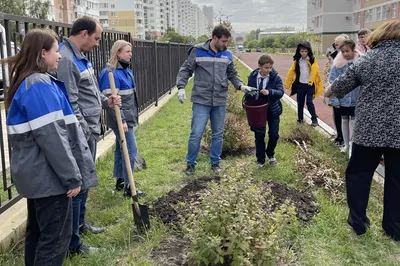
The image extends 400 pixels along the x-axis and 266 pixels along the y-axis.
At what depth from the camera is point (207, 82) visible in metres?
5.61

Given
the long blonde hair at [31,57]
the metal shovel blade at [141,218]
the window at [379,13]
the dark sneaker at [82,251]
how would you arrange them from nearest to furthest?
the long blonde hair at [31,57] < the dark sneaker at [82,251] < the metal shovel blade at [141,218] < the window at [379,13]

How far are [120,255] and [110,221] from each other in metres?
0.80

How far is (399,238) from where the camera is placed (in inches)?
151

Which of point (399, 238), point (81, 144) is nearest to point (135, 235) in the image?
point (81, 144)

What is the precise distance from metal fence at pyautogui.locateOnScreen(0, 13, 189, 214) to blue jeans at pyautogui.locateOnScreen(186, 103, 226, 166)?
1.23 metres

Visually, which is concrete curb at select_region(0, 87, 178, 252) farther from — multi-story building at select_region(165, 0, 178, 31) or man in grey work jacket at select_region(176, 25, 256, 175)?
multi-story building at select_region(165, 0, 178, 31)

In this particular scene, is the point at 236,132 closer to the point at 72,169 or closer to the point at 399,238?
the point at 399,238

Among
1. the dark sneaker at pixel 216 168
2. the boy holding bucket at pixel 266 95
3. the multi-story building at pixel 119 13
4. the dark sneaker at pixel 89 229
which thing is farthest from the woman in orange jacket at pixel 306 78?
the multi-story building at pixel 119 13

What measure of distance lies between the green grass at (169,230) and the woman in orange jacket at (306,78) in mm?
2155

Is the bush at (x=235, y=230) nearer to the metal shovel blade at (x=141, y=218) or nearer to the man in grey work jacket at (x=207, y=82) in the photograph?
the metal shovel blade at (x=141, y=218)

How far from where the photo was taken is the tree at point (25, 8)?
3409cm

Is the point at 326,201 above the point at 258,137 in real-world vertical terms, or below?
below

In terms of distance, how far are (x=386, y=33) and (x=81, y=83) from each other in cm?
264

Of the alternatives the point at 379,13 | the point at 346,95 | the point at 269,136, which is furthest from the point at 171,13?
the point at 269,136
